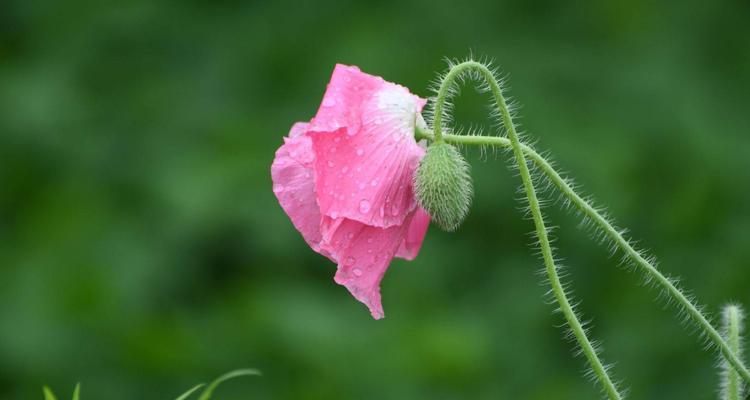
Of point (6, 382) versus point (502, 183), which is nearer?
point (6, 382)

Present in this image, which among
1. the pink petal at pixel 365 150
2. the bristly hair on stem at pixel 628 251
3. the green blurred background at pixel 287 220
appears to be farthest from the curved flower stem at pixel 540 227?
the green blurred background at pixel 287 220

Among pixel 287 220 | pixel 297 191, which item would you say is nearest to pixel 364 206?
pixel 297 191

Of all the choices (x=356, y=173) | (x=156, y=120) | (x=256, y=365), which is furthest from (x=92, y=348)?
(x=356, y=173)

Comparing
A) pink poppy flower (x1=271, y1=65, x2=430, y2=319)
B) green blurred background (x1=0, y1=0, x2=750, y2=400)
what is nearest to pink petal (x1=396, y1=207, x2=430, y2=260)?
pink poppy flower (x1=271, y1=65, x2=430, y2=319)

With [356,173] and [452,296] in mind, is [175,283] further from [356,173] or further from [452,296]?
[356,173]

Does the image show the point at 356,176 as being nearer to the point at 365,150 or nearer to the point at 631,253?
the point at 365,150

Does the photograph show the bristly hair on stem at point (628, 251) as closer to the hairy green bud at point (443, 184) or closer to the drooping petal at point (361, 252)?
the hairy green bud at point (443, 184)

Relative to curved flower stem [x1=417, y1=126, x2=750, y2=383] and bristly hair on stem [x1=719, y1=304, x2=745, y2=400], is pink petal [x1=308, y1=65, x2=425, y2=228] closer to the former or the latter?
curved flower stem [x1=417, y1=126, x2=750, y2=383]
